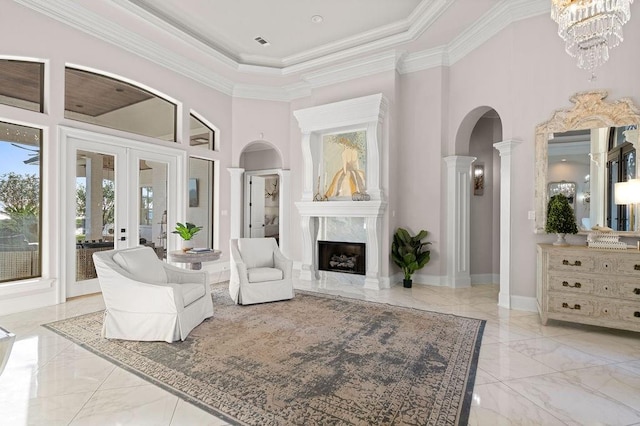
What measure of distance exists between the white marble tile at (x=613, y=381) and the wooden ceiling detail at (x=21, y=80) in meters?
6.31

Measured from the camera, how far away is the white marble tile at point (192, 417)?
2.01m

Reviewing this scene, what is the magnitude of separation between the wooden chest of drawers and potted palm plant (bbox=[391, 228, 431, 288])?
1.92 meters

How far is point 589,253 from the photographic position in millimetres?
3486

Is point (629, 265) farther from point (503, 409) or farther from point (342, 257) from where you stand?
point (342, 257)

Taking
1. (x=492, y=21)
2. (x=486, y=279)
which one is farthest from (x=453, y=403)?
(x=492, y=21)

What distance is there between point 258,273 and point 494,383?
291cm

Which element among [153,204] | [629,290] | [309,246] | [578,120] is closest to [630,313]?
[629,290]

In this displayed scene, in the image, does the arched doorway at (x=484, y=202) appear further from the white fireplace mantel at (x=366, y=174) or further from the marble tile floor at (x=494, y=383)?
the marble tile floor at (x=494, y=383)

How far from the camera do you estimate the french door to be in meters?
4.64

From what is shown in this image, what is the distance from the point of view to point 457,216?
18.5 ft

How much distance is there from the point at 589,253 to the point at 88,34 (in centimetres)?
667

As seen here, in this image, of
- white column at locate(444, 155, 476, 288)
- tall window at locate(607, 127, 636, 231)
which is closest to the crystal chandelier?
tall window at locate(607, 127, 636, 231)

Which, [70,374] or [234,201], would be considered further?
[234,201]

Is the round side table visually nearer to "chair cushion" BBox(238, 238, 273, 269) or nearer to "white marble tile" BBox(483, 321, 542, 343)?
"chair cushion" BBox(238, 238, 273, 269)
